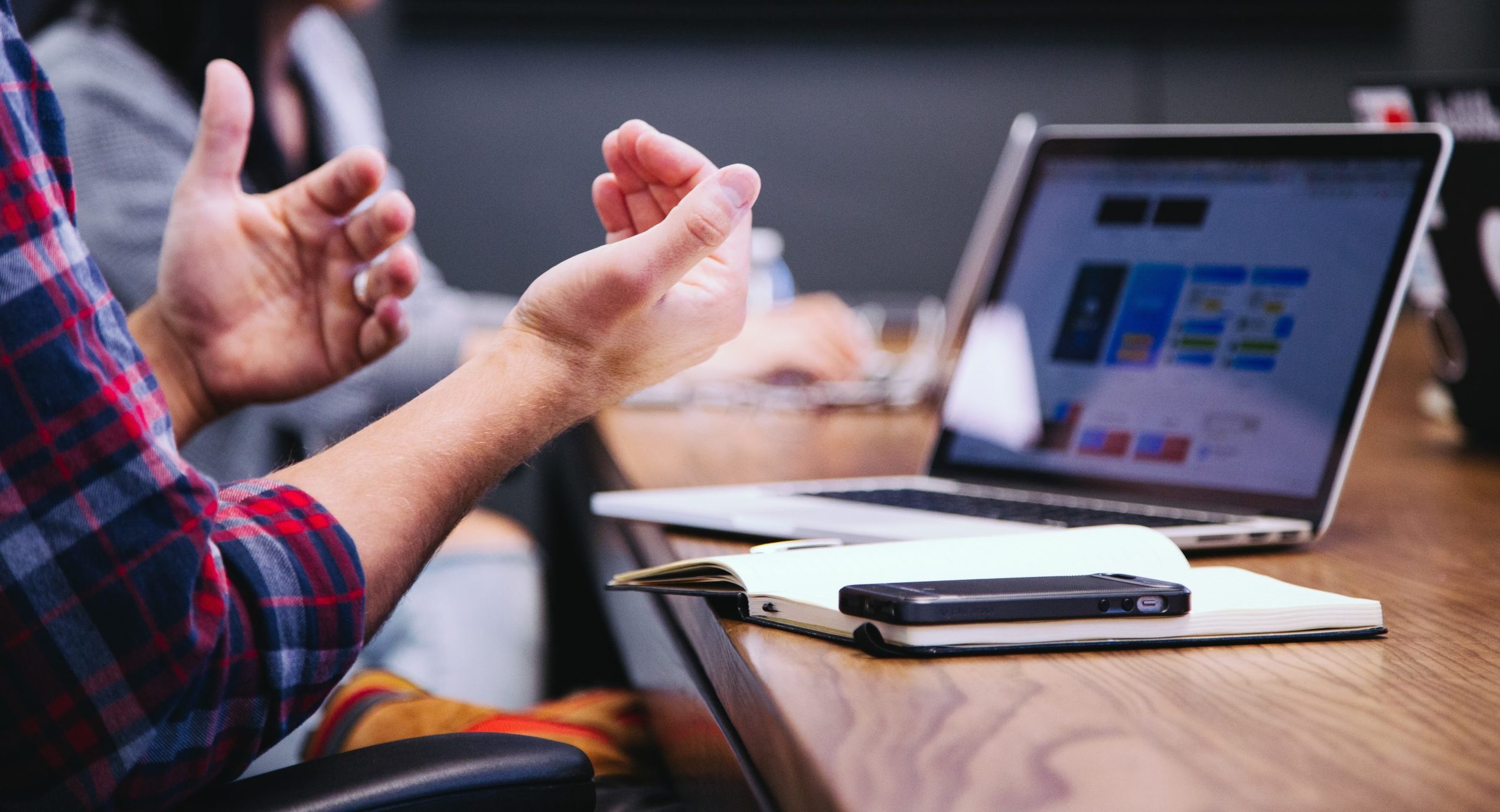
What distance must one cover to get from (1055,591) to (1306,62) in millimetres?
2930

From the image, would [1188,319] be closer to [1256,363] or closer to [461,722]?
[1256,363]

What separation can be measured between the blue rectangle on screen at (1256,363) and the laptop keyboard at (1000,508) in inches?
4.9

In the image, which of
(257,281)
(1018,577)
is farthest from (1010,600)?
(257,281)

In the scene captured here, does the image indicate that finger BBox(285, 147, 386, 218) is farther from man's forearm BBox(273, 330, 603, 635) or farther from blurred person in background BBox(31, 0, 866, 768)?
blurred person in background BBox(31, 0, 866, 768)

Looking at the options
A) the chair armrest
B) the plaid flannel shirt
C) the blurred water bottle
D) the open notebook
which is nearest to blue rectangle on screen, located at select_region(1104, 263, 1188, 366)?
the open notebook

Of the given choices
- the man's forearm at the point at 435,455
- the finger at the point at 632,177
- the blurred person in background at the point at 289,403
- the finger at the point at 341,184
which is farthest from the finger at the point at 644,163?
the blurred person in background at the point at 289,403

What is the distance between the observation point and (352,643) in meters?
0.59

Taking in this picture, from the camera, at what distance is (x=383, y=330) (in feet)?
3.13

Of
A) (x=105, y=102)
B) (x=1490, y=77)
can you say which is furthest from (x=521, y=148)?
(x=1490, y=77)

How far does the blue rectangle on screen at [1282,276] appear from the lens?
2.81 ft

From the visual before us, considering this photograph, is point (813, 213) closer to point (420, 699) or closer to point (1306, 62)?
point (1306, 62)

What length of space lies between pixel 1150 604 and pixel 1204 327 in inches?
16.4

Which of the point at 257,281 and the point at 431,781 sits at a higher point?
the point at 257,281

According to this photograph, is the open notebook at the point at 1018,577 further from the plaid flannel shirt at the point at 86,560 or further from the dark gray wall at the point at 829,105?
the dark gray wall at the point at 829,105
